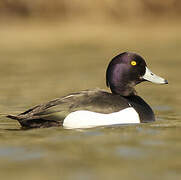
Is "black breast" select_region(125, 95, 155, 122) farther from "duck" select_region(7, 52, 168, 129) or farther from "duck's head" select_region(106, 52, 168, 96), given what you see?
"duck's head" select_region(106, 52, 168, 96)

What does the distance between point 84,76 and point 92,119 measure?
535 cm

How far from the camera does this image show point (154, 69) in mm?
13008

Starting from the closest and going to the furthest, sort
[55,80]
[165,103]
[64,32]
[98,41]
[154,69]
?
[165,103], [55,80], [154,69], [98,41], [64,32]

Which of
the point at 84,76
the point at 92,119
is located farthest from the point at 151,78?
the point at 84,76

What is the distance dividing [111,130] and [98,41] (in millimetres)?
11692

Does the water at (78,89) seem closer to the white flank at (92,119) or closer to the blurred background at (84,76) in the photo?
the blurred background at (84,76)

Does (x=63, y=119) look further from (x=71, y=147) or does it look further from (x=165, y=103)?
(x=165, y=103)

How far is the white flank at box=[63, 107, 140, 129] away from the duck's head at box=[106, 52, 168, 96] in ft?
2.29

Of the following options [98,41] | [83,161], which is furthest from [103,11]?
[83,161]

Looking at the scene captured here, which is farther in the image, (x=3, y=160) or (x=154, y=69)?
(x=154, y=69)

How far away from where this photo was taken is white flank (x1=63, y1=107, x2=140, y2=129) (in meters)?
6.92

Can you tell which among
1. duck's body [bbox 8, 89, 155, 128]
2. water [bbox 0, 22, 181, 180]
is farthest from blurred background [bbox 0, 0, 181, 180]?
duck's body [bbox 8, 89, 155, 128]

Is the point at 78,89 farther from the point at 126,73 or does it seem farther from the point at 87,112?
the point at 87,112

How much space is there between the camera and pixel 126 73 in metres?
7.82
